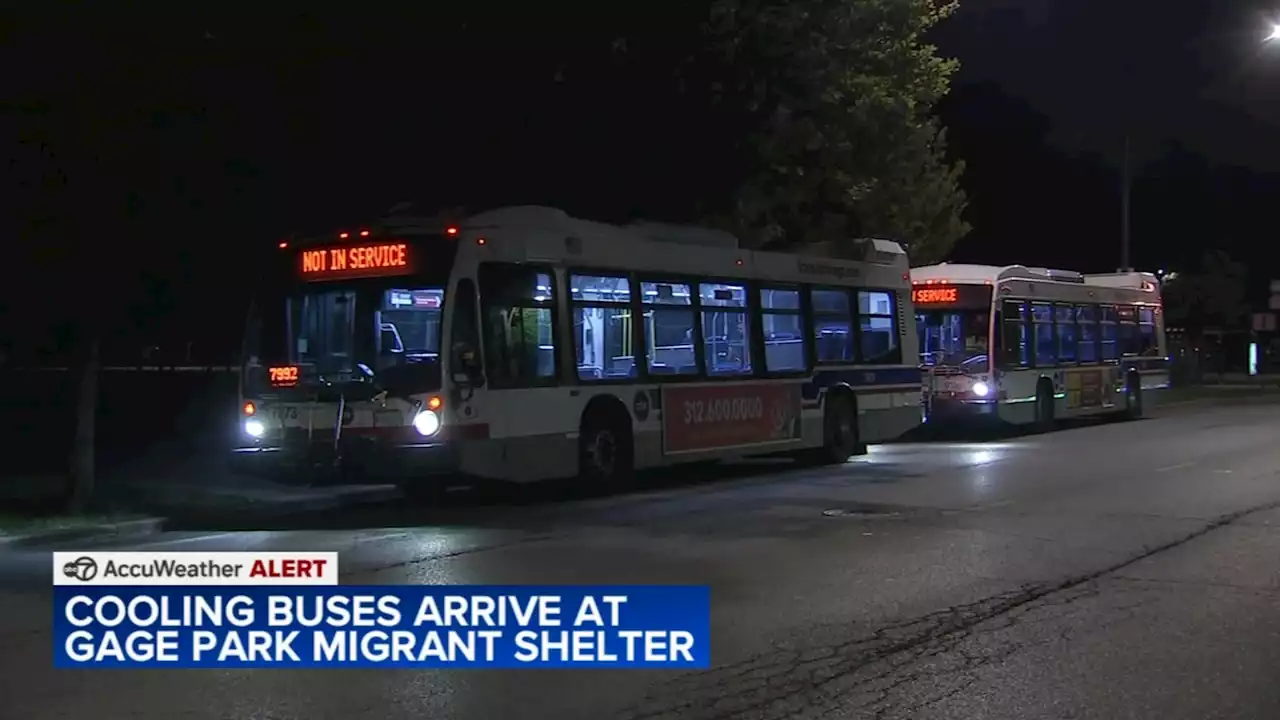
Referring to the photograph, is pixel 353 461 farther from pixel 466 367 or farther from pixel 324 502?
pixel 324 502

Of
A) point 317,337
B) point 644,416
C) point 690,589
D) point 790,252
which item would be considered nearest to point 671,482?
point 644,416

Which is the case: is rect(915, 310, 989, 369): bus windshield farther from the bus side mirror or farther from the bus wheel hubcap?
the bus side mirror

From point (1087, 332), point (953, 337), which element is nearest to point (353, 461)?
point (953, 337)

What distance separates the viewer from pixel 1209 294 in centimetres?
5919

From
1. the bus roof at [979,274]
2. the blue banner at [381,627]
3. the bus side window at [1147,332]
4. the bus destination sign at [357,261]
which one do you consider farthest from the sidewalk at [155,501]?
the bus side window at [1147,332]

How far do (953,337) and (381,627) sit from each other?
1811cm

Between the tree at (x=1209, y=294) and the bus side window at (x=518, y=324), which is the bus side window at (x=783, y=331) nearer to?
the bus side window at (x=518, y=324)

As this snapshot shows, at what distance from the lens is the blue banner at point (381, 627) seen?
26.0 ft

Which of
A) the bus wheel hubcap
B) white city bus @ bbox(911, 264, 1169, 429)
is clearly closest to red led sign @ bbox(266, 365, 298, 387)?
the bus wheel hubcap

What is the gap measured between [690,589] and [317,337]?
6423 millimetres

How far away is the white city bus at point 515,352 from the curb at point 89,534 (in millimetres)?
1612

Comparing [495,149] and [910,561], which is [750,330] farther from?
[910,561]

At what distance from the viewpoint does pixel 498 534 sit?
12922 mm

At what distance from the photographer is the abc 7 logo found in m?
10.5
